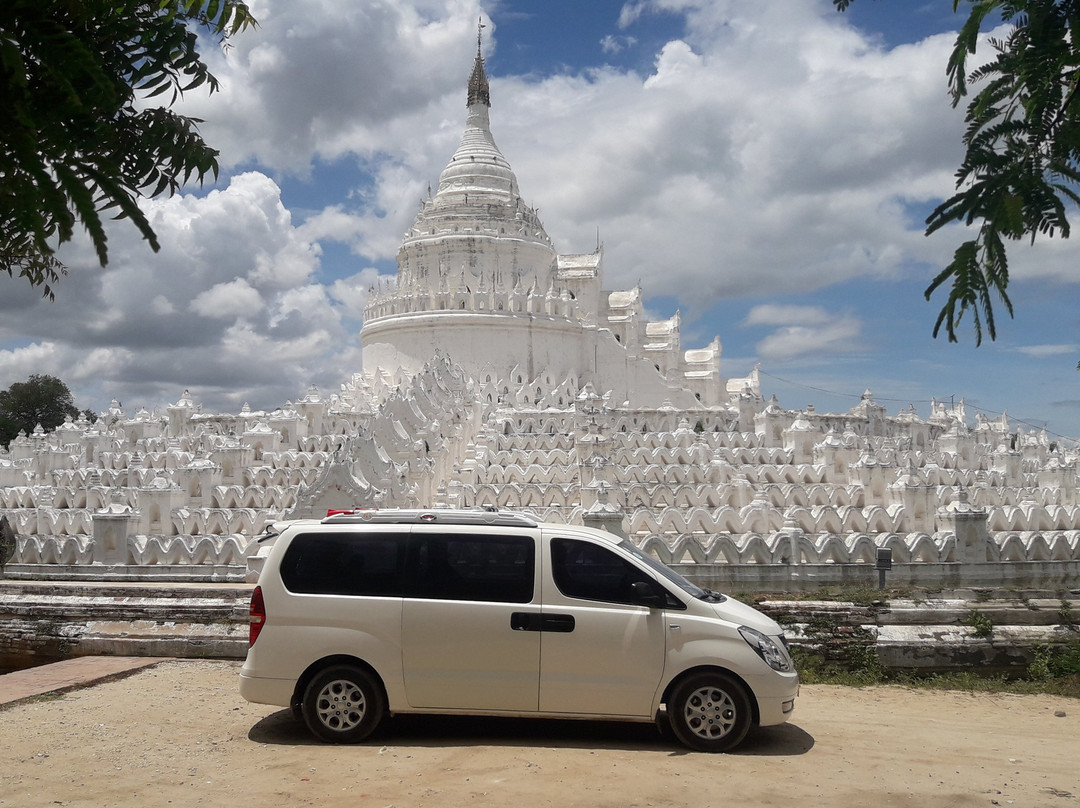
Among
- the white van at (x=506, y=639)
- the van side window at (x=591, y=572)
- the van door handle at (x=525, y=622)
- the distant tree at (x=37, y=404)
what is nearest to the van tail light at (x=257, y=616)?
the white van at (x=506, y=639)

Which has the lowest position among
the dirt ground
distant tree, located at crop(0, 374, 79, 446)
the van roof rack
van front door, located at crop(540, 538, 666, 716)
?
the dirt ground

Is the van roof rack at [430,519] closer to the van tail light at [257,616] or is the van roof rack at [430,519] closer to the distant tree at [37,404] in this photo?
the van tail light at [257,616]

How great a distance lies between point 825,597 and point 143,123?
9118mm

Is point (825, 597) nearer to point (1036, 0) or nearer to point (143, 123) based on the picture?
point (1036, 0)

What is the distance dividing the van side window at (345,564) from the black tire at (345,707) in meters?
0.68

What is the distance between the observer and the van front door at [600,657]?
7145 mm

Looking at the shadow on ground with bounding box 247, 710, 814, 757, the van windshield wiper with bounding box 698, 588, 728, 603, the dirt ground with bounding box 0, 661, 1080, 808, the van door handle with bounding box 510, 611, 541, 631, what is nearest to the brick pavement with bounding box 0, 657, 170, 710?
the dirt ground with bounding box 0, 661, 1080, 808

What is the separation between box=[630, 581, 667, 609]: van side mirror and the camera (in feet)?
23.8

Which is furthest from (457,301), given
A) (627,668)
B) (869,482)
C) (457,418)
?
(627,668)

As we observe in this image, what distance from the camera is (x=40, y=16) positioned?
3.75m

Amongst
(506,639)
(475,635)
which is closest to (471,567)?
(475,635)

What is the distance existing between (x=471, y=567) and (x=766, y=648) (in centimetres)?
244

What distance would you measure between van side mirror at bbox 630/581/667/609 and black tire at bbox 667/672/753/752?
61cm

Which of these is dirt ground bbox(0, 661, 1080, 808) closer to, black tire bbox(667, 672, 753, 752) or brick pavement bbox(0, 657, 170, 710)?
black tire bbox(667, 672, 753, 752)
